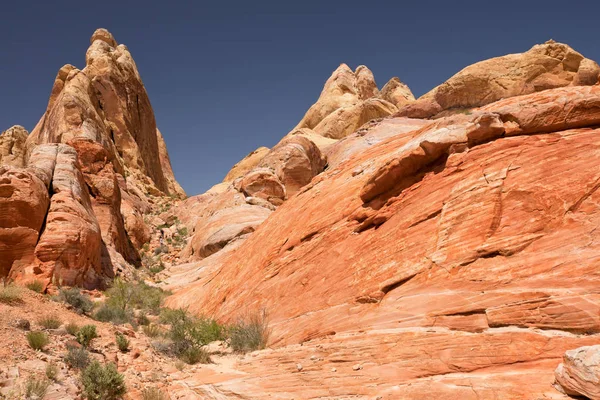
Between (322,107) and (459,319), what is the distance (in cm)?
6104

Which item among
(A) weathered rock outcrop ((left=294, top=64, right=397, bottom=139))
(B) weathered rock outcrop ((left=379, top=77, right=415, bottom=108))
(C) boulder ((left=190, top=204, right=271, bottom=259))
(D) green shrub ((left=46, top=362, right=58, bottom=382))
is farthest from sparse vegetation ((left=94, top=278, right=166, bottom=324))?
(B) weathered rock outcrop ((left=379, top=77, right=415, bottom=108))

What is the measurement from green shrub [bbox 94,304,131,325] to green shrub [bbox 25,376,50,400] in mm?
5457

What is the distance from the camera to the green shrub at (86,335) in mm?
9148

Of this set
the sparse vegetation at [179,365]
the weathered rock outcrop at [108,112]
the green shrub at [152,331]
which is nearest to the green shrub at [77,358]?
the sparse vegetation at [179,365]

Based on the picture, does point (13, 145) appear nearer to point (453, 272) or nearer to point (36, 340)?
point (36, 340)

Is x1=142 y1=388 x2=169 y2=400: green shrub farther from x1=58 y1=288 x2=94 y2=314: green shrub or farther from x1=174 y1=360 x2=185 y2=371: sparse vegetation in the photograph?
x1=58 y1=288 x2=94 y2=314: green shrub

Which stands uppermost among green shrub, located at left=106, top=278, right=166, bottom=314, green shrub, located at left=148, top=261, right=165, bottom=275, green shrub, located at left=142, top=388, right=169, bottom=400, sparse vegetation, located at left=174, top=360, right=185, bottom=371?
green shrub, located at left=148, top=261, right=165, bottom=275

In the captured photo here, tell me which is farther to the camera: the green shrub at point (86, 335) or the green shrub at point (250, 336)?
the green shrub at point (250, 336)

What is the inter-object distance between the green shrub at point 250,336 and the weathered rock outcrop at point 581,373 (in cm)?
692

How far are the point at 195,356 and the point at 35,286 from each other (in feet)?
25.0

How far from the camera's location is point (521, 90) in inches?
1238

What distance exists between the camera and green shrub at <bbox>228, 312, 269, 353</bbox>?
1037 centimetres

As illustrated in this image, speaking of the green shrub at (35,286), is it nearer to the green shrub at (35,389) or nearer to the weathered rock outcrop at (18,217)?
the weathered rock outcrop at (18,217)

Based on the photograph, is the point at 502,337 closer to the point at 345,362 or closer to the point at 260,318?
the point at 345,362
